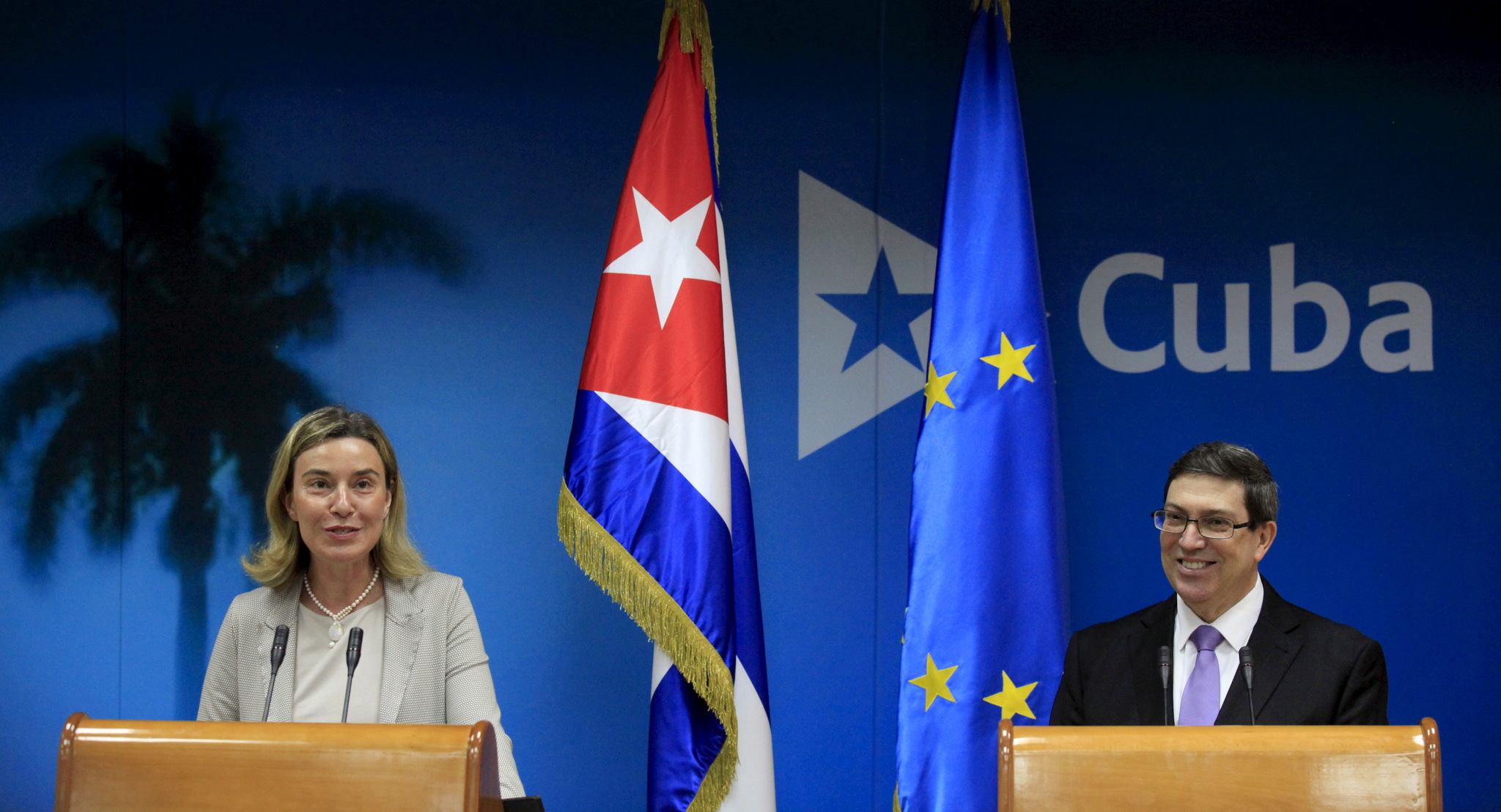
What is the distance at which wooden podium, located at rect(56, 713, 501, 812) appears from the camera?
4.37 feet

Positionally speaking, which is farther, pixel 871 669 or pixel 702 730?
pixel 871 669

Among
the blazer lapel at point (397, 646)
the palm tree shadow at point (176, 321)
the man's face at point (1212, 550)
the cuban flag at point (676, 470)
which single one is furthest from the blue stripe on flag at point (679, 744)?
the palm tree shadow at point (176, 321)

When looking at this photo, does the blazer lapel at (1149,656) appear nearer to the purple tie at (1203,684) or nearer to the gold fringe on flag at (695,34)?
the purple tie at (1203,684)

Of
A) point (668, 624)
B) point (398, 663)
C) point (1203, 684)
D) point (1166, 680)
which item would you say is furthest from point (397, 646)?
point (1203, 684)

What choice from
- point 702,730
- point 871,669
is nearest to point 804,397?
point 871,669

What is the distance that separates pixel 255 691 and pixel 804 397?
175 cm

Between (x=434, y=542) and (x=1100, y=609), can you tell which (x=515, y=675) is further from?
(x=1100, y=609)

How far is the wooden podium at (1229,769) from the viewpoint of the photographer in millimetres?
1366

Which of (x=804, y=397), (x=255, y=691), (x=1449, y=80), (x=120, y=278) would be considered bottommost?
(x=255, y=691)

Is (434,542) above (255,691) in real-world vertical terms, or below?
above

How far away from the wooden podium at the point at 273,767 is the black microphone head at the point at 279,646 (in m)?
0.38

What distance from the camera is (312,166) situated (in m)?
3.28

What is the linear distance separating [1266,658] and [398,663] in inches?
64.9

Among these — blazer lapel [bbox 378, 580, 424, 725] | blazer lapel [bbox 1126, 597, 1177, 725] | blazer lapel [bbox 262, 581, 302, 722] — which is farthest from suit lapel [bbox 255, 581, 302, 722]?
blazer lapel [bbox 1126, 597, 1177, 725]
